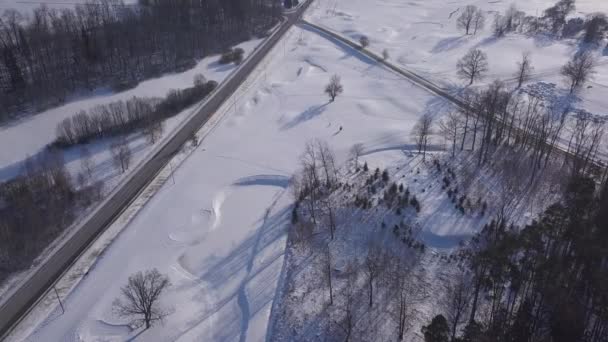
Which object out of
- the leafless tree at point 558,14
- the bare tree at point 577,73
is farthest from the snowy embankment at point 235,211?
the leafless tree at point 558,14

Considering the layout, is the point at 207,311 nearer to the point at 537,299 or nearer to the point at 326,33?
the point at 537,299

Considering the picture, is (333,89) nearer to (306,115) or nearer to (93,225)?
(306,115)

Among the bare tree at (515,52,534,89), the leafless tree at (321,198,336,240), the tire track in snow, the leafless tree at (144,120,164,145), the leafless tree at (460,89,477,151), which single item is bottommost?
the tire track in snow

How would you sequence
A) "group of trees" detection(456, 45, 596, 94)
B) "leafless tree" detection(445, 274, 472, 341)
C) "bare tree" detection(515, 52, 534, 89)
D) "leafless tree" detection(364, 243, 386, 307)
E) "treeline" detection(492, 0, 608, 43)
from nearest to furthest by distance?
1. "leafless tree" detection(445, 274, 472, 341)
2. "leafless tree" detection(364, 243, 386, 307)
3. "group of trees" detection(456, 45, 596, 94)
4. "bare tree" detection(515, 52, 534, 89)
5. "treeline" detection(492, 0, 608, 43)

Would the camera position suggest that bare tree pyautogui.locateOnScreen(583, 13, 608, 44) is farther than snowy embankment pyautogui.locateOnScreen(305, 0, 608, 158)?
Yes

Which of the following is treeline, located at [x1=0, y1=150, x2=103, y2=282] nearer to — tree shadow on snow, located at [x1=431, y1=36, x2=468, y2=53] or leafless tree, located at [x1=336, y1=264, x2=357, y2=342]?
leafless tree, located at [x1=336, y1=264, x2=357, y2=342]

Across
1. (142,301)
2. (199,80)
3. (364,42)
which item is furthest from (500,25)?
(142,301)

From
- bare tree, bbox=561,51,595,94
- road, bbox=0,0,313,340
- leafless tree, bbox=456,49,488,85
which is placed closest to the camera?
road, bbox=0,0,313,340

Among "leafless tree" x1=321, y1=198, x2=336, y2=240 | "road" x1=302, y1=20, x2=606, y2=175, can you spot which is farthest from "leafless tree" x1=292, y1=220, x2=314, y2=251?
"road" x1=302, y1=20, x2=606, y2=175

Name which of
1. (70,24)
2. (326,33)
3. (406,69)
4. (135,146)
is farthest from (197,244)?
(326,33)
